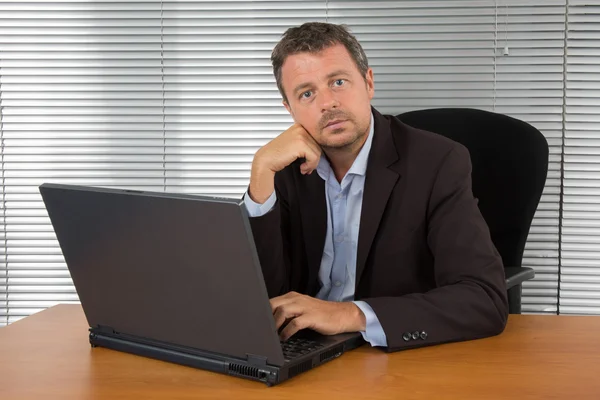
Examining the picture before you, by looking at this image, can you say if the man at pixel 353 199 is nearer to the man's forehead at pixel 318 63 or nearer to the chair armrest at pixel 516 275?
the man's forehead at pixel 318 63

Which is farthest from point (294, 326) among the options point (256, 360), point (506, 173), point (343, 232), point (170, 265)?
point (506, 173)

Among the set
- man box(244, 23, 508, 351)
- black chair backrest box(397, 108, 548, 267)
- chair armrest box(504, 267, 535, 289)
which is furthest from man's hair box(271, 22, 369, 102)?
chair armrest box(504, 267, 535, 289)

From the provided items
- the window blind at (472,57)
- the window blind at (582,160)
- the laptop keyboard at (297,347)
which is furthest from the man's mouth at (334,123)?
the window blind at (582,160)

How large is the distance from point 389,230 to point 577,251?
130cm

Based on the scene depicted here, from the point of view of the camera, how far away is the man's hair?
186 centimetres

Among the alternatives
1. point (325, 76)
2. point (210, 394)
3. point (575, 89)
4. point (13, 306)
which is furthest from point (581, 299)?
point (13, 306)

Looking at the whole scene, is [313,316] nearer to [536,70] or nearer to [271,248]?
[271,248]

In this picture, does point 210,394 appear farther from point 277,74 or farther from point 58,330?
point 277,74

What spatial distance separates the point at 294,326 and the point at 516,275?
878 millimetres

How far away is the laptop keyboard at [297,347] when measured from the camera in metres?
1.20

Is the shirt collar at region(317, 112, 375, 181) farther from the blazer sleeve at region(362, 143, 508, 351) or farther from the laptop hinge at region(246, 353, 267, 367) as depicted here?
the laptop hinge at region(246, 353, 267, 367)

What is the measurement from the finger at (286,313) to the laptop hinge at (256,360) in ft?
0.49

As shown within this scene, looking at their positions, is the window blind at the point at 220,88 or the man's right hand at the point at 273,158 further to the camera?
the window blind at the point at 220,88

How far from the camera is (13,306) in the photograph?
2.91m
